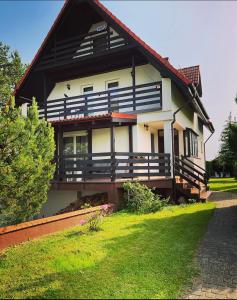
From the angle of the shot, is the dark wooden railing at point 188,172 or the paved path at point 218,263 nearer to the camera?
the paved path at point 218,263

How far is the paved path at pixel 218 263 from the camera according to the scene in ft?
13.7

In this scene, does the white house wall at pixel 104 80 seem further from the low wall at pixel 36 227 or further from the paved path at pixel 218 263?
the paved path at pixel 218 263

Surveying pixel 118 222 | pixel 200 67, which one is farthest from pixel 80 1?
pixel 118 222

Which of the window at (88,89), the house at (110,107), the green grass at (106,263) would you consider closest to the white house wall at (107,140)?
the house at (110,107)

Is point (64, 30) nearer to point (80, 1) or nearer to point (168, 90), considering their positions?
point (80, 1)

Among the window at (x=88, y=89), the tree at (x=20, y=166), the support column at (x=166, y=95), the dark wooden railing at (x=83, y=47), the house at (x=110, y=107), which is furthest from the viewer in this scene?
the window at (x=88, y=89)

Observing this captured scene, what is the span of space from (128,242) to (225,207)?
6.13 meters

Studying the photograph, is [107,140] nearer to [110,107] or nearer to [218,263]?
[110,107]

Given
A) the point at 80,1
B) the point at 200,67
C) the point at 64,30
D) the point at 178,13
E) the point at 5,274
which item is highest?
the point at 80,1

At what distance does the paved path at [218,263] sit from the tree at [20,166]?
4.52m

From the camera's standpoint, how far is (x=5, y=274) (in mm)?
Result: 5016

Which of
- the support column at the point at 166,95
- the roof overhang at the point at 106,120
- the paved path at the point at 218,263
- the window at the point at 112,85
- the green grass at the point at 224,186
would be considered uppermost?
the window at the point at 112,85

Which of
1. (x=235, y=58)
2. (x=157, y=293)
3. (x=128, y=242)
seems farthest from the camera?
(x=235, y=58)

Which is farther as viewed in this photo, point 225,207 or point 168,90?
point 168,90
